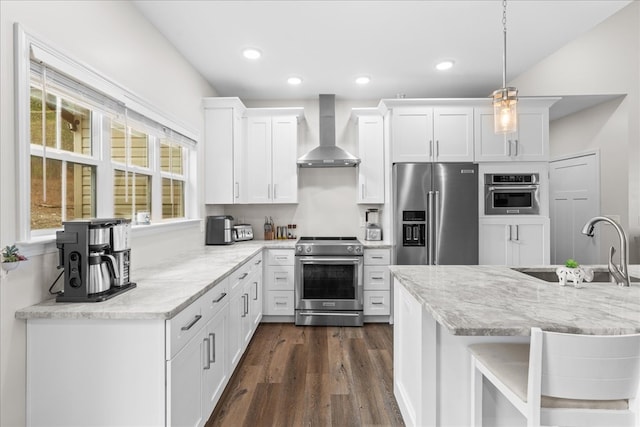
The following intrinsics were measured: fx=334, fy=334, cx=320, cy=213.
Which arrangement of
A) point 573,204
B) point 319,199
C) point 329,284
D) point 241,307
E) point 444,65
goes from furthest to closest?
1. point 573,204
2. point 319,199
3. point 329,284
4. point 444,65
5. point 241,307

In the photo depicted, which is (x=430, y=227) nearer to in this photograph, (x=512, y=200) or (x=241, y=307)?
(x=512, y=200)

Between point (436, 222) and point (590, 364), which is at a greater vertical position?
point (436, 222)

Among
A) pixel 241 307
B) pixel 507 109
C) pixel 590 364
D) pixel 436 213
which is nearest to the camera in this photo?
pixel 590 364

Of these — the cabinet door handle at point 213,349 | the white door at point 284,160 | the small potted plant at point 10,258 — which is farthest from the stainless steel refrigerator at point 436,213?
the small potted plant at point 10,258

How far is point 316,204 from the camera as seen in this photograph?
4590mm

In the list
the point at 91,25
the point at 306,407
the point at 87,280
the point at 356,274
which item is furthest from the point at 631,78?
the point at 87,280

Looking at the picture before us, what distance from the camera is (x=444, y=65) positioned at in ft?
11.3

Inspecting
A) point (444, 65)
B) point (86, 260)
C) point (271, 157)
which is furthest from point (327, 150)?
point (86, 260)

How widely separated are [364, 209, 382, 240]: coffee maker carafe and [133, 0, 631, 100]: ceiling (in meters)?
1.62

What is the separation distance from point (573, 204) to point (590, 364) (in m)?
4.69

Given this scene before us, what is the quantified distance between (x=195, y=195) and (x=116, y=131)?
54.3 inches

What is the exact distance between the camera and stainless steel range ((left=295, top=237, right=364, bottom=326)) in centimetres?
381

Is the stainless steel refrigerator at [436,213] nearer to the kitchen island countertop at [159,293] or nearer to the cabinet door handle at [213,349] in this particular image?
the kitchen island countertop at [159,293]

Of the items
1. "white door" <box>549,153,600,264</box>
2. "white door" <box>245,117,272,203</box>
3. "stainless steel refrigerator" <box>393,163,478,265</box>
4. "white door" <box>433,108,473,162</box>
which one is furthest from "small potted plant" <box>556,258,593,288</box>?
"white door" <box>549,153,600,264</box>
